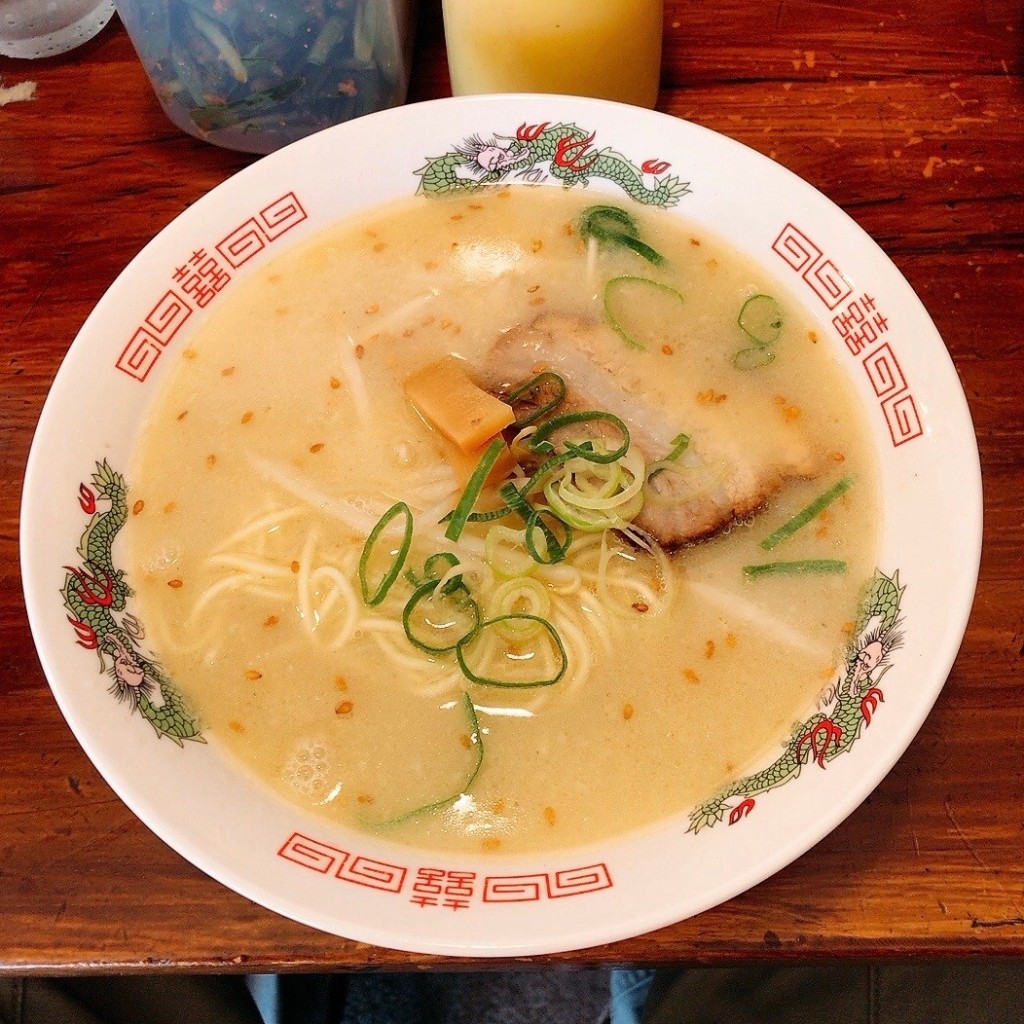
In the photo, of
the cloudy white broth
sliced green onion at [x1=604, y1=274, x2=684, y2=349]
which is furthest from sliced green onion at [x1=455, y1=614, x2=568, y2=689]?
sliced green onion at [x1=604, y1=274, x2=684, y2=349]

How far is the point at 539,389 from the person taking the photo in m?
1.71

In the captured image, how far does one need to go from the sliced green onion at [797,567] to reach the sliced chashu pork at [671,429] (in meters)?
0.09

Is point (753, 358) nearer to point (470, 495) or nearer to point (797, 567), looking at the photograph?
point (797, 567)

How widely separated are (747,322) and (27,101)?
70.2 inches

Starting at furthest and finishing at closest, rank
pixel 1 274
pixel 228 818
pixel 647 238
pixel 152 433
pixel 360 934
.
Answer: pixel 1 274 < pixel 647 238 < pixel 152 433 < pixel 228 818 < pixel 360 934

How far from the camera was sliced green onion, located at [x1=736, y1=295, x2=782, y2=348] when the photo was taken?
67.7 inches

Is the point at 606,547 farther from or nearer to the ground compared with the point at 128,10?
nearer to the ground

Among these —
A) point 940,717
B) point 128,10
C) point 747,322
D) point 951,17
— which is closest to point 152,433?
point 128,10

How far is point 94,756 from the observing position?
1.27 metres

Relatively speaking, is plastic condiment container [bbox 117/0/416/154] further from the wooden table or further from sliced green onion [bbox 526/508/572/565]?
sliced green onion [bbox 526/508/572/565]

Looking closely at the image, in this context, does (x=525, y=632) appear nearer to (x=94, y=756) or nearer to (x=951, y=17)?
(x=94, y=756)

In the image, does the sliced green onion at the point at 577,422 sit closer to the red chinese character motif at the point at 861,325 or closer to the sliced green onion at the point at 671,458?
the sliced green onion at the point at 671,458

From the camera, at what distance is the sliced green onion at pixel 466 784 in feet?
4.50

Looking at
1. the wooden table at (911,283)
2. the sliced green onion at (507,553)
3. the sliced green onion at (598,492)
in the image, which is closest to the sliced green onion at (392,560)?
the sliced green onion at (507,553)
